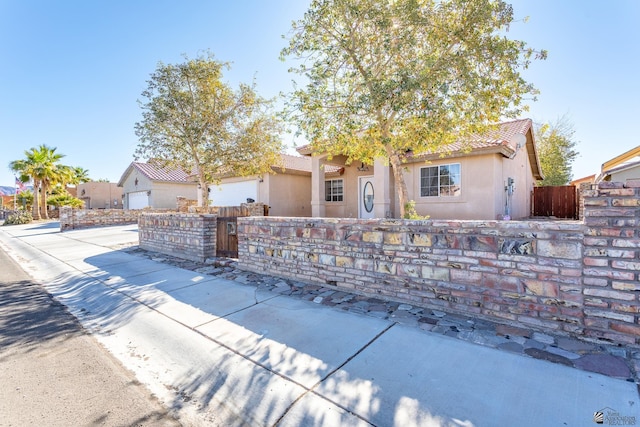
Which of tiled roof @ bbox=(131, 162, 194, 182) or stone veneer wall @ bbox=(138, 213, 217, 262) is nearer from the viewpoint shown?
stone veneer wall @ bbox=(138, 213, 217, 262)

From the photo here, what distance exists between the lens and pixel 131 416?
2.44 meters

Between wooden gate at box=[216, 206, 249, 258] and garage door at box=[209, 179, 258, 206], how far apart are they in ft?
24.4

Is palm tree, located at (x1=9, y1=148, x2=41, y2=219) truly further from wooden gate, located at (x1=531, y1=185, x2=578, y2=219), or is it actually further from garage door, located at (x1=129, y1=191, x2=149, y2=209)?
wooden gate, located at (x1=531, y1=185, x2=578, y2=219)

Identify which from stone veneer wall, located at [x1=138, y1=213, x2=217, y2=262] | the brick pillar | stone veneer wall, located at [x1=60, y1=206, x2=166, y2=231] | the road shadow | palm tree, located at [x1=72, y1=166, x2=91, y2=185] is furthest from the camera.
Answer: palm tree, located at [x1=72, y1=166, x2=91, y2=185]

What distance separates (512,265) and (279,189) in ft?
40.4

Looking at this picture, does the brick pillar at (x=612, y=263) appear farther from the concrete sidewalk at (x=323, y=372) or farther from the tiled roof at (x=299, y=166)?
the tiled roof at (x=299, y=166)

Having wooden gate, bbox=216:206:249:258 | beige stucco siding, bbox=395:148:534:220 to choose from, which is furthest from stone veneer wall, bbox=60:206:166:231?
beige stucco siding, bbox=395:148:534:220

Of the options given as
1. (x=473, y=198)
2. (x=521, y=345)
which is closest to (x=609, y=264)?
(x=521, y=345)

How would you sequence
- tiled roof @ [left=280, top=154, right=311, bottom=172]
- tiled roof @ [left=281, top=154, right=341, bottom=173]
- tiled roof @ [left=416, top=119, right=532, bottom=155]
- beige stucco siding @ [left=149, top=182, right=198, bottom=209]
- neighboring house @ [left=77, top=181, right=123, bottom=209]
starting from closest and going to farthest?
tiled roof @ [left=416, top=119, right=532, bottom=155]
tiled roof @ [left=281, top=154, right=341, bottom=173]
tiled roof @ [left=280, top=154, right=311, bottom=172]
beige stucco siding @ [left=149, top=182, right=198, bottom=209]
neighboring house @ [left=77, top=181, right=123, bottom=209]

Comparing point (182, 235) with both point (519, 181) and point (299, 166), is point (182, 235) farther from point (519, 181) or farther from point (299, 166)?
point (519, 181)

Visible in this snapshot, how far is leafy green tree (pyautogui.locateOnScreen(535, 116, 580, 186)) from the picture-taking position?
23688mm

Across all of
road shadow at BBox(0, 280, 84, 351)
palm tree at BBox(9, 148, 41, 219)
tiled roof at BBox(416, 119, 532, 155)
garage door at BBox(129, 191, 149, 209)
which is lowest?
road shadow at BBox(0, 280, 84, 351)

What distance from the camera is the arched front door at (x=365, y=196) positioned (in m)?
13.3

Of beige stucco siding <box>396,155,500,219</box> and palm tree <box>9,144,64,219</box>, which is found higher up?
palm tree <box>9,144,64,219</box>
